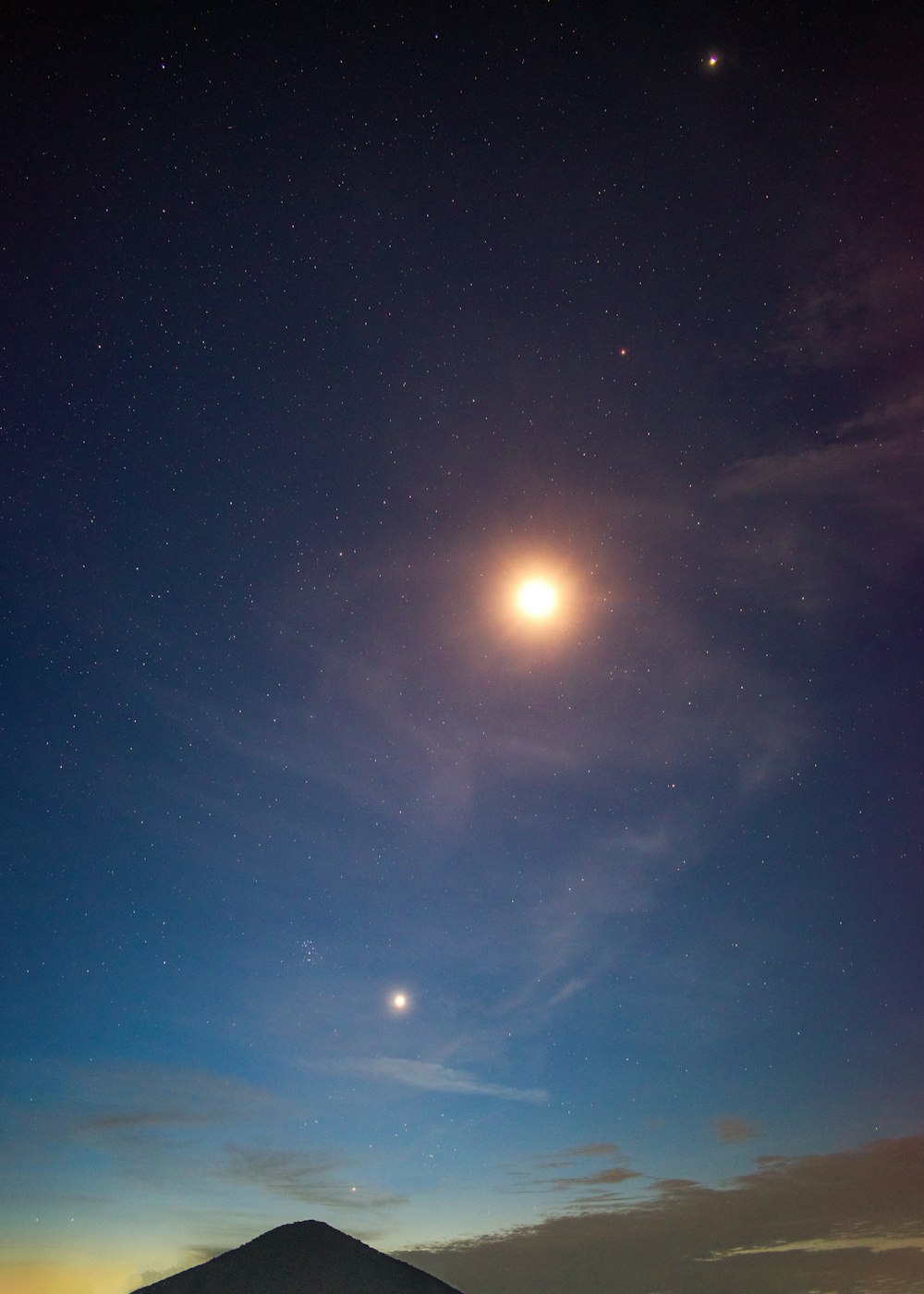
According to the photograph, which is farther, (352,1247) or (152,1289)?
(352,1247)

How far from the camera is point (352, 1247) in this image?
40.4 meters

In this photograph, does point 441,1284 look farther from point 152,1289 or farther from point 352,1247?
point 152,1289

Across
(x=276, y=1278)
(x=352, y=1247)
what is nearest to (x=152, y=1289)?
(x=276, y=1278)

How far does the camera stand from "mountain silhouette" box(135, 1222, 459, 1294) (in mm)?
36594

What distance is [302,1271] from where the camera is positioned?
37688 mm

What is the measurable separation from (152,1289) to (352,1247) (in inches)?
357

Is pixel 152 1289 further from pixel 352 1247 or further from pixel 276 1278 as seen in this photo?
pixel 352 1247

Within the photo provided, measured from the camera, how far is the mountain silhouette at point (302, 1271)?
36594mm

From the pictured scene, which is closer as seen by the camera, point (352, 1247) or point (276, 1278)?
point (276, 1278)

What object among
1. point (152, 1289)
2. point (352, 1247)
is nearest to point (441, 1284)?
point (352, 1247)

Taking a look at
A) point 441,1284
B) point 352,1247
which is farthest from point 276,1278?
point 441,1284

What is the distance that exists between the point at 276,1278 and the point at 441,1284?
7803 mm

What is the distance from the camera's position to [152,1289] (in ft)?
124

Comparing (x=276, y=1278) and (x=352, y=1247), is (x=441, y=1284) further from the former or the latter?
(x=276, y=1278)
